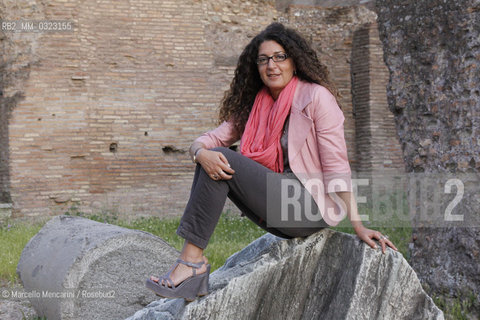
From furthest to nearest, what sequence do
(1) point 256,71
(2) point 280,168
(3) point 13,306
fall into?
(3) point 13,306, (1) point 256,71, (2) point 280,168

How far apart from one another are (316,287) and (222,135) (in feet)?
3.12

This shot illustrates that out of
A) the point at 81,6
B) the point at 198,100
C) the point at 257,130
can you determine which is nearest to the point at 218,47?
the point at 198,100

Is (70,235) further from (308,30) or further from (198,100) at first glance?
(308,30)

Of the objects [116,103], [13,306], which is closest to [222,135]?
[13,306]

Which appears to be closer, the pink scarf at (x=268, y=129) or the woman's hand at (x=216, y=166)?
the woman's hand at (x=216, y=166)

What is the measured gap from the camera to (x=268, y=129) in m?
2.78

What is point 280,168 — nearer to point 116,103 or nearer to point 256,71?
point 256,71

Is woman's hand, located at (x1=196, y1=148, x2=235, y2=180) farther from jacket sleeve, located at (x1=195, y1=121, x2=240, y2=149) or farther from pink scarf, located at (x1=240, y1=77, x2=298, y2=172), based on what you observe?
jacket sleeve, located at (x1=195, y1=121, x2=240, y2=149)

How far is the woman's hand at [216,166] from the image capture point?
2.49 m

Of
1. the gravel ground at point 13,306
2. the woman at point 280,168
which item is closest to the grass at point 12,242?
the gravel ground at point 13,306

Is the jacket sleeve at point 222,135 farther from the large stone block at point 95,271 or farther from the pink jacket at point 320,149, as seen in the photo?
the large stone block at point 95,271

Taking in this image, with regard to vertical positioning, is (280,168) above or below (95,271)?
above

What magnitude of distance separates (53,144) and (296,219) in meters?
6.64

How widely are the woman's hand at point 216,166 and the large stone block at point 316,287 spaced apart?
503mm
